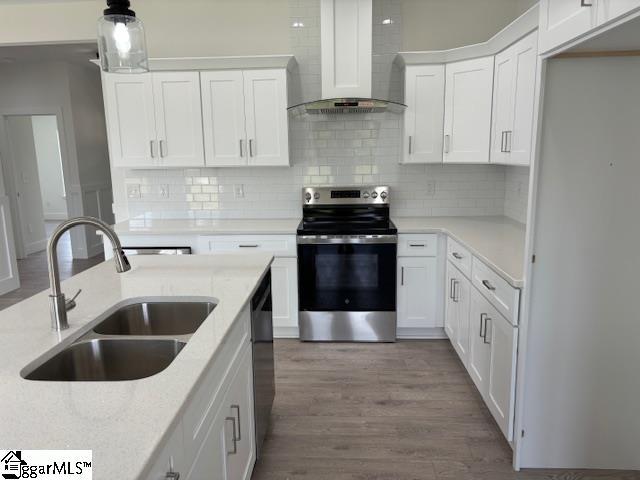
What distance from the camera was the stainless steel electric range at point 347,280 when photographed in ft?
11.6

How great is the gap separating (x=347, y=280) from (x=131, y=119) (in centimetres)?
220

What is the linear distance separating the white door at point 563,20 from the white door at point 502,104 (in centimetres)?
110

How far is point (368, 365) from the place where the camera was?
3314 millimetres

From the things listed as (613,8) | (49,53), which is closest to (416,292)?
(613,8)

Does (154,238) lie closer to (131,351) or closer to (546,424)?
(131,351)

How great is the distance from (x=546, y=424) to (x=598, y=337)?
0.48m

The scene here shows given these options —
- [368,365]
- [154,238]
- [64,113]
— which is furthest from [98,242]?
[368,365]

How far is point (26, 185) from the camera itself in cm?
707

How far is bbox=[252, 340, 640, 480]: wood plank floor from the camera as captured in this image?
2.22 meters

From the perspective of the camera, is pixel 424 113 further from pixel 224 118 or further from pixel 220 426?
pixel 220 426

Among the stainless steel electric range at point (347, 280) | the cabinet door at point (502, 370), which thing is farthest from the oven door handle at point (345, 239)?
the cabinet door at point (502, 370)

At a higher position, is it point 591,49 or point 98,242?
point 591,49

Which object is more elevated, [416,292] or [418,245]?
[418,245]

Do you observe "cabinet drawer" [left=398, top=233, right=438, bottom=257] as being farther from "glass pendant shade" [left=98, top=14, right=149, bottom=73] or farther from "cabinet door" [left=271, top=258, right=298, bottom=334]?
"glass pendant shade" [left=98, top=14, right=149, bottom=73]
